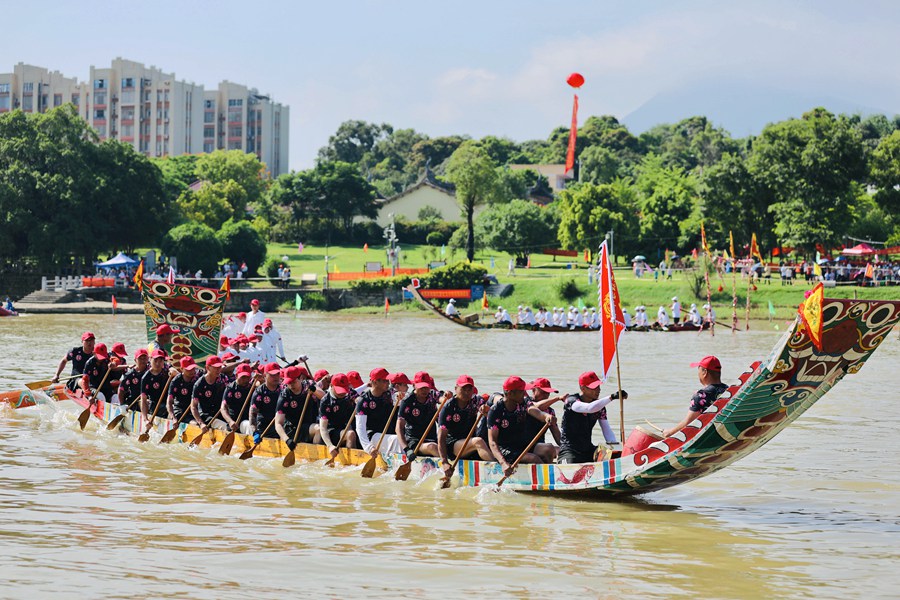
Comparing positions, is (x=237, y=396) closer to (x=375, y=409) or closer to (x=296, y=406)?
(x=296, y=406)

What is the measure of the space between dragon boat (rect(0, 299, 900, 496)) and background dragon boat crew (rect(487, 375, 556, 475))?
0.18 meters

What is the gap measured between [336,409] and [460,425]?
1974 millimetres

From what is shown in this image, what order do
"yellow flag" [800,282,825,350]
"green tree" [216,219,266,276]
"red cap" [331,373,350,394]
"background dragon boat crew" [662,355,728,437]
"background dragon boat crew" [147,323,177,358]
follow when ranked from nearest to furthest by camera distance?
1. "yellow flag" [800,282,825,350]
2. "background dragon boat crew" [662,355,728,437]
3. "red cap" [331,373,350,394]
4. "background dragon boat crew" [147,323,177,358]
5. "green tree" [216,219,266,276]

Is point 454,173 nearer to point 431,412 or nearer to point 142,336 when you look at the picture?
point 142,336

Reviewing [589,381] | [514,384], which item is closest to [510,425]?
[514,384]

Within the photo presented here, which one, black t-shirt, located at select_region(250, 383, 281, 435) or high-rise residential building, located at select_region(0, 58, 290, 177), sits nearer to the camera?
black t-shirt, located at select_region(250, 383, 281, 435)

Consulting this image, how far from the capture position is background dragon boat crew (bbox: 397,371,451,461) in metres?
13.4

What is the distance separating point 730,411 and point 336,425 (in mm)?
5289

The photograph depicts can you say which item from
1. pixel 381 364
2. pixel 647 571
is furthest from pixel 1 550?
pixel 381 364

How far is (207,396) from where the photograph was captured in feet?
52.8

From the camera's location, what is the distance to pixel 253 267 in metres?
68.3

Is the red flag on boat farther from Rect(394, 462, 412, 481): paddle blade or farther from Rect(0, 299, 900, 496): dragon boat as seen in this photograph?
Rect(394, 462, 412, 481): paddle blade

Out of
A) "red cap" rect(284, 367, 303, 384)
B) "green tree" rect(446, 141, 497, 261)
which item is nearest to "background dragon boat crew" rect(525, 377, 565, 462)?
"red cap" rect(284, 367, 303, 384)

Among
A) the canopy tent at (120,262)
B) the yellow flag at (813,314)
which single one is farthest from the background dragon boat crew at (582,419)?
the canopy tent at (120,262)
